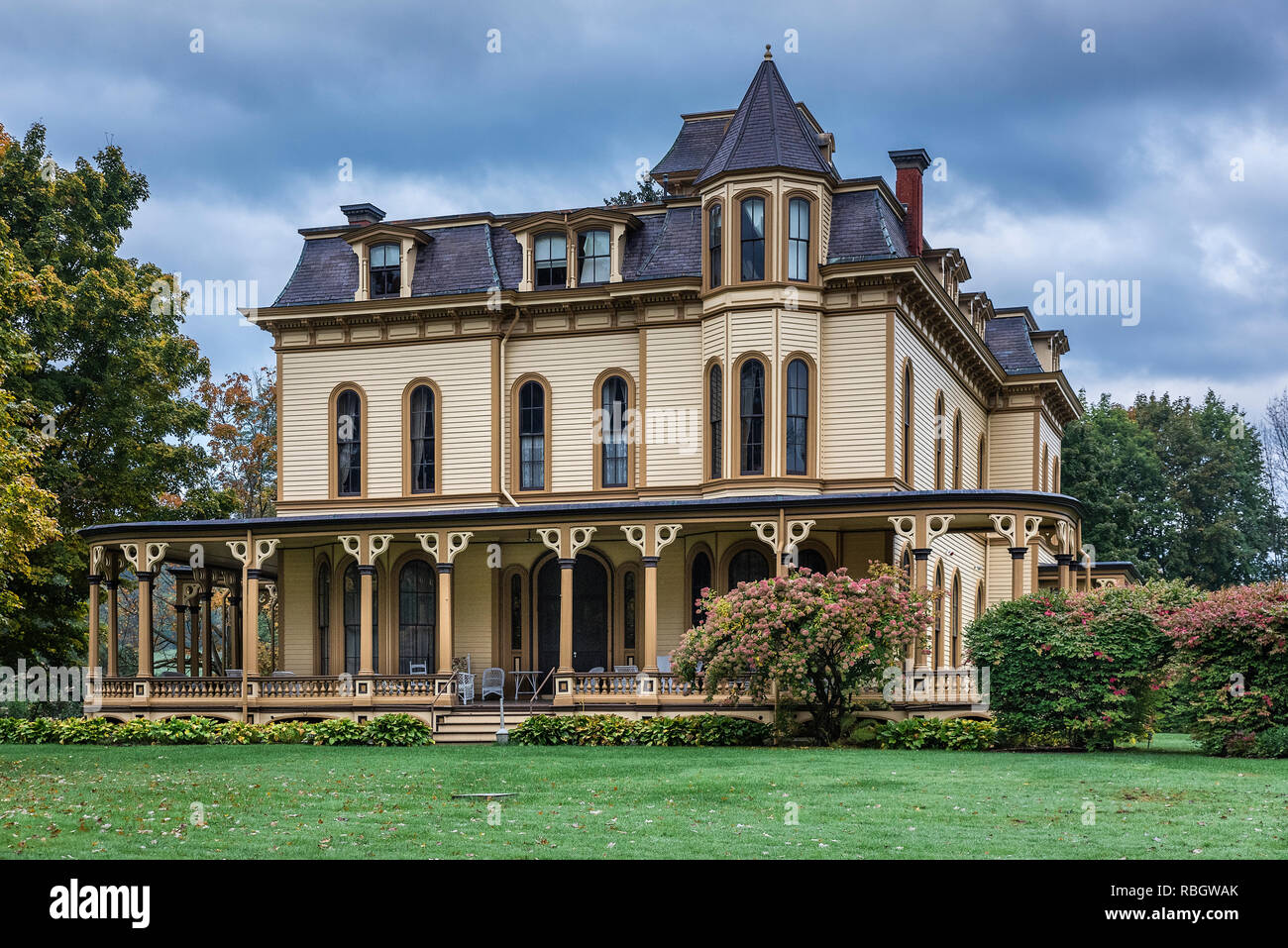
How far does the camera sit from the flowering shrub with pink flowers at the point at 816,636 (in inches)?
971

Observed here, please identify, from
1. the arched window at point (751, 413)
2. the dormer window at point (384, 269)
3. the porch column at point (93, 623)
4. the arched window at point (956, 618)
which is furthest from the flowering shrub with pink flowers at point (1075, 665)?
the porch column at point (93, 623)

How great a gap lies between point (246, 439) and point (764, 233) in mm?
39305

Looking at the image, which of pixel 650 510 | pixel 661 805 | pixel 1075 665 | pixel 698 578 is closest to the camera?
pixel 661 805

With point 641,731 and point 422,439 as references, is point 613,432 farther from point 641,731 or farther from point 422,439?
point 641,731

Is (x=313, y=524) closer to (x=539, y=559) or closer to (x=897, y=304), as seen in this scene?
(x=539, y=559)

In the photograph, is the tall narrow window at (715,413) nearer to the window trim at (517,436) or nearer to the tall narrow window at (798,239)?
the tall narrow window at (798,239)

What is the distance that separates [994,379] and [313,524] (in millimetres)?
20489

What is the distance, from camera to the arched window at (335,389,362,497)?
35250mm

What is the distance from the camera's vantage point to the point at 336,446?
116 feet

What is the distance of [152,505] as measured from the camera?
39.6 m

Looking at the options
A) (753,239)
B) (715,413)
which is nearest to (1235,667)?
(715,413)

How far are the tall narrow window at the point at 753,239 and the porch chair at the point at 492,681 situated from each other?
10080 mm

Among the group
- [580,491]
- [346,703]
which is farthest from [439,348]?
[346,703]

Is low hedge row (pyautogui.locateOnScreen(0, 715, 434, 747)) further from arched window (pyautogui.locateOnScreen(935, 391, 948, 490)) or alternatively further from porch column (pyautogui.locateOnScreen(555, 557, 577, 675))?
arched window (pyautogui.locateOnScreen(935, 391, 948, 490))
